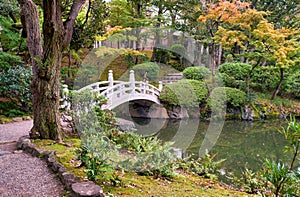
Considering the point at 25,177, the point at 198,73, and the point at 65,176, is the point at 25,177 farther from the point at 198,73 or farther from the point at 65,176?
the point at 198,73

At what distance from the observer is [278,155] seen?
6.92 m

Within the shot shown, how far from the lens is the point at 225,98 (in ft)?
37.2

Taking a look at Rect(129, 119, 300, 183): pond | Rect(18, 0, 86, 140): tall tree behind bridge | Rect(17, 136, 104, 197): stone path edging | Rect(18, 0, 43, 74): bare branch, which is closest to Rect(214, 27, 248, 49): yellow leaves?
Rect(129, 119, 300, 183): pond

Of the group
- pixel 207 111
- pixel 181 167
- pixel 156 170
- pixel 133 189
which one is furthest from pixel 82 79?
pixel 133 189

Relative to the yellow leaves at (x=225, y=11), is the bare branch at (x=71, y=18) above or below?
below

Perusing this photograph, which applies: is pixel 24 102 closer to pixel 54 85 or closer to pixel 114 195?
pixel 54 85

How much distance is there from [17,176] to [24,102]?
4.76m

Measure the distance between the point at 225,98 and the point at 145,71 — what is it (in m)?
3.66

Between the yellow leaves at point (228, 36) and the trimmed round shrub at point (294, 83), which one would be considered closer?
the yellow leaves at point (228, 36)

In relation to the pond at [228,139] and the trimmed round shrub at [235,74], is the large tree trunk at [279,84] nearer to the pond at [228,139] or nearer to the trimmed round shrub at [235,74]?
the trimmed round shrub at [235,74]

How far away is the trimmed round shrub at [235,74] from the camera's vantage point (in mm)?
12109

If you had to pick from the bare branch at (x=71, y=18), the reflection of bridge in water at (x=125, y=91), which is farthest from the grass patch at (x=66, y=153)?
the reflection of bridge in water at (x=125, y=91)

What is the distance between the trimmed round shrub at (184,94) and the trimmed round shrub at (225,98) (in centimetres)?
41

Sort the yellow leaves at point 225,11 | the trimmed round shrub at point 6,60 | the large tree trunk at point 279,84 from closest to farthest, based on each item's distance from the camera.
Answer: the trimmed round shrub at point 6,60 < the yellow leaves at point 225,11 < the large tree trunk at point 279,84
